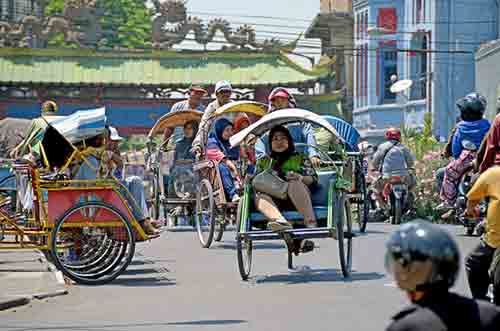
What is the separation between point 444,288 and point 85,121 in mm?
9173

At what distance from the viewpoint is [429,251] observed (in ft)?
15.9

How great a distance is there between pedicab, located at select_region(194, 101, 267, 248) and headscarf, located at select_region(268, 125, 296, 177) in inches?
117

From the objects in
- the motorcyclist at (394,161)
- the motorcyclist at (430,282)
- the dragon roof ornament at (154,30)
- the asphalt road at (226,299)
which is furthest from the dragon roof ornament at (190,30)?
the motorcyclist at (430,282)

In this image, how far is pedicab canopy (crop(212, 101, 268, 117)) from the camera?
17.2 m

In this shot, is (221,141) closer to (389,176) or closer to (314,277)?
(314,277)

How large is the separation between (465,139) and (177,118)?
4.59 m

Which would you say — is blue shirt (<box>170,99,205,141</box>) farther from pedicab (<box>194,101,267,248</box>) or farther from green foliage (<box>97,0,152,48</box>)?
green foliage (<box>97,0,152,48</box>)

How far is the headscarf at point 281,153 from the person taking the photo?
1368cm

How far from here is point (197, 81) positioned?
215ft

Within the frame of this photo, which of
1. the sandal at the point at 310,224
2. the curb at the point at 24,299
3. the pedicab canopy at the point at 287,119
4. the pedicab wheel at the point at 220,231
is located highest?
the pedicab canopy at the point at 287,119

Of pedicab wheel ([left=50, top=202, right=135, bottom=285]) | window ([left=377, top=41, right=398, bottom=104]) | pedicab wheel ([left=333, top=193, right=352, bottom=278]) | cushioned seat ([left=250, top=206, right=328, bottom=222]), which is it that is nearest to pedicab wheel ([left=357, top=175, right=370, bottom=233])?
pedicab wheel ([left=333, top=193, right=352, bottom=278])

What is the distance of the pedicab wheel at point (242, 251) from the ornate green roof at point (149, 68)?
170 ft

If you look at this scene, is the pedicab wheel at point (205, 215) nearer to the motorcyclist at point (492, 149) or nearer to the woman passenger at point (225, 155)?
the woman passenger at point (225, 155)

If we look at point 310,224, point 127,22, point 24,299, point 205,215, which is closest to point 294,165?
point 310,224
